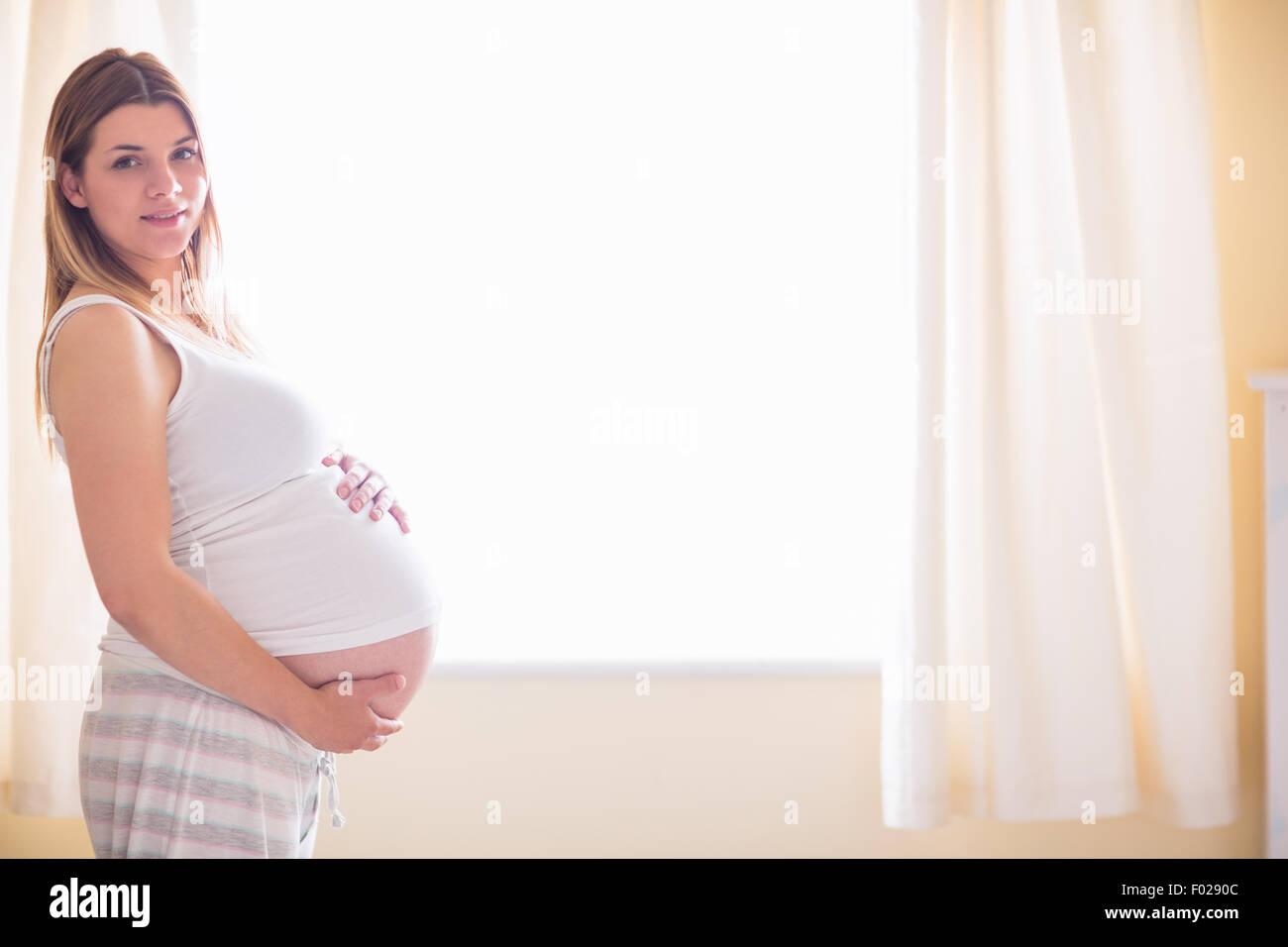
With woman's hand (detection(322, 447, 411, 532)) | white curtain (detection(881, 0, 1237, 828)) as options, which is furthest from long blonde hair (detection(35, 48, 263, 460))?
white curtain (detection(881, 0, 1237, 828))

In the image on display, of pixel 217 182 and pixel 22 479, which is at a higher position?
pixel 217 182

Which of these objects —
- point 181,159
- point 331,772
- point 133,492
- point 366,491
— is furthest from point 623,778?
point 181,159

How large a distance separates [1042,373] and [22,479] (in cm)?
180

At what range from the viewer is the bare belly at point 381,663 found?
1.00m

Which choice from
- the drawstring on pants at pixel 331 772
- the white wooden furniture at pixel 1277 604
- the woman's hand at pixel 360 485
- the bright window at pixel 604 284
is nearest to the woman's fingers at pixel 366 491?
the woman's hand at pixel 360 485

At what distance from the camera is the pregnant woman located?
88 cm

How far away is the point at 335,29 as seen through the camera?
174 cm

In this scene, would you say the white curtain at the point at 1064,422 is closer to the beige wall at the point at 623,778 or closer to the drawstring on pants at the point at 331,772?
the beige wall at the point at 623,778

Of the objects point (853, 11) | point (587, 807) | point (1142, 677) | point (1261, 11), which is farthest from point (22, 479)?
point (1261, 11)

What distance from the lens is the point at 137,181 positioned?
100cm

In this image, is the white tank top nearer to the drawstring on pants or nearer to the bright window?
the drawstring on pants

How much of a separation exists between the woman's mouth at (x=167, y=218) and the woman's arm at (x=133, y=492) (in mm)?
158
